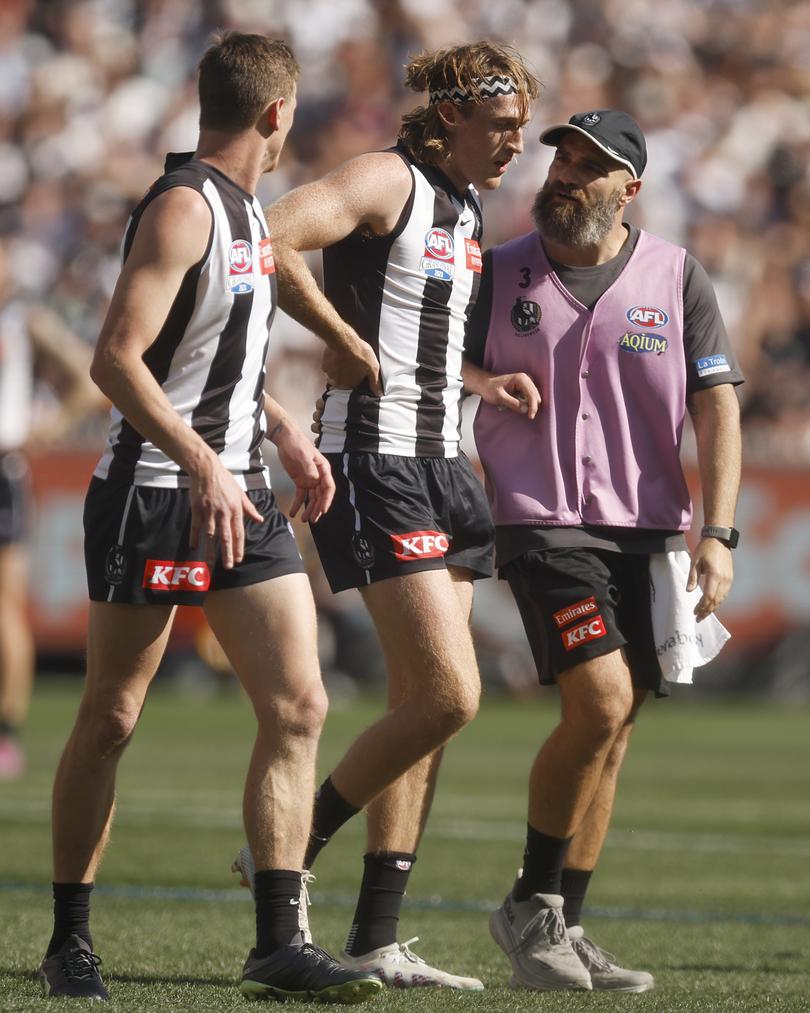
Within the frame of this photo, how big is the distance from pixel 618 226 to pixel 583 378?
52 cm

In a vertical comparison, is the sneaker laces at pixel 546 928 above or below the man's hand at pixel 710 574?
below

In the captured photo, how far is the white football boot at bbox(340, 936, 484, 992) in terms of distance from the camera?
5.10 m

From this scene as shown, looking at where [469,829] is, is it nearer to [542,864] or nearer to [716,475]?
[542,864]

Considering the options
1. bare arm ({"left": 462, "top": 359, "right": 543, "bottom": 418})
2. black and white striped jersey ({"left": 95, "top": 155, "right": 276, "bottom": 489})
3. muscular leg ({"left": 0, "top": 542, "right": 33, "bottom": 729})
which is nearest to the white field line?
muscular leg ({"left": 0, "top": 542, "right": 33, "bottom": 729})

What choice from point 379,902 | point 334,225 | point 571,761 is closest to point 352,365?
point 334,225

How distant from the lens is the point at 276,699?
15.1 feet

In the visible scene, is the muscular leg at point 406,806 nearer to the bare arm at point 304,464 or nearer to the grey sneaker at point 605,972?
the grey sneaker at point 605,972

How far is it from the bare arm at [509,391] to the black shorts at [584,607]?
452 mm

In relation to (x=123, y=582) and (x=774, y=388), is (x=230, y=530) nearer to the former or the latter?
(x=123, y=582)

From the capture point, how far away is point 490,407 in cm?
572

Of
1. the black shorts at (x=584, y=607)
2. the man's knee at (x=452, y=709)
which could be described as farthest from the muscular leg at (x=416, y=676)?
the black shorts at (x=584, y=607)

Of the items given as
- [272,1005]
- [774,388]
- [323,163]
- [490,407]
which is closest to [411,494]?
[490,407]

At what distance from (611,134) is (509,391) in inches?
33.2

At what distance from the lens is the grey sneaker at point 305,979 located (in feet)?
14.7
